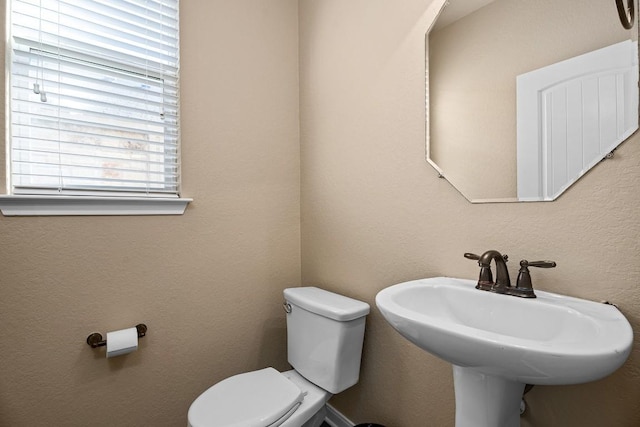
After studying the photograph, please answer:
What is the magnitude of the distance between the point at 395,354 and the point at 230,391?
0.68 metres

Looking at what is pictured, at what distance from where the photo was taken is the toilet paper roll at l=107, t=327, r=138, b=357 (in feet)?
3.95

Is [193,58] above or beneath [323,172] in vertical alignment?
above

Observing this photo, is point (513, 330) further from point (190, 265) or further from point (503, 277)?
point (190, 265)

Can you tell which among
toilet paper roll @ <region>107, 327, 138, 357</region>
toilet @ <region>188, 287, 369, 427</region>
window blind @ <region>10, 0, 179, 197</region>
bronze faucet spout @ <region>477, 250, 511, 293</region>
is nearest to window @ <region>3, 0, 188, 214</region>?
window blind @ <region>10, 0, 179, 197</region>

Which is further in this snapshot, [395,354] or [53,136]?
[395,354]

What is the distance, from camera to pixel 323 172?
5.50 ft

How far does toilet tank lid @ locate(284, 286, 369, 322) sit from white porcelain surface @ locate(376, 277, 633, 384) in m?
0.36

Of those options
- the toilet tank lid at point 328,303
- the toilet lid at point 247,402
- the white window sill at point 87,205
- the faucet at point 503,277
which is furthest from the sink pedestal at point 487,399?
the white window sill at point 87,205

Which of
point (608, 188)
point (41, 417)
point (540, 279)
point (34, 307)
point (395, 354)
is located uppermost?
point (608, 188)

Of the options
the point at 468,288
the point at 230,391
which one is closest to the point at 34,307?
the point at 230,391

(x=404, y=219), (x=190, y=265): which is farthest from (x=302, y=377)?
(x=404, y=219)

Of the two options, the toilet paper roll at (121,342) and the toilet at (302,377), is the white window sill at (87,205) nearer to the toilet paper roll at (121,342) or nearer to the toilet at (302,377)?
the toilet paper roll at (121,342)

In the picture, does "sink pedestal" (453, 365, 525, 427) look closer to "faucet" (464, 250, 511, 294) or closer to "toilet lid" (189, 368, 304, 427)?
"faucet" (464, 250, 511, 294)

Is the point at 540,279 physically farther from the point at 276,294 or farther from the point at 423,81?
the point at 276,294
